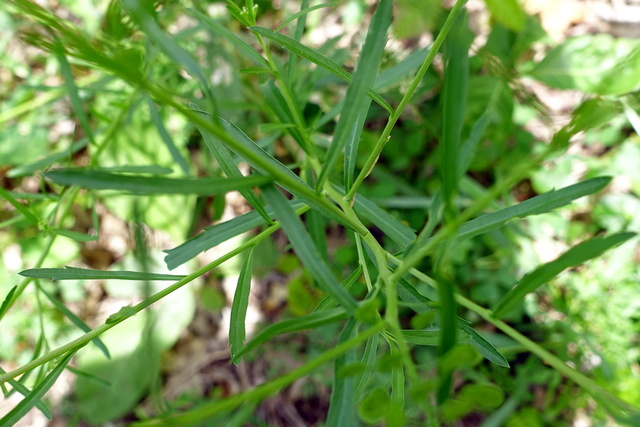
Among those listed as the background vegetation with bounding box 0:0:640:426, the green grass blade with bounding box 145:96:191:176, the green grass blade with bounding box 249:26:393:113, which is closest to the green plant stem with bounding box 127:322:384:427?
the green grass blade with bounding box 249:26:393:113

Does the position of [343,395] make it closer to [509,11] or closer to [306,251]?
[306,251]

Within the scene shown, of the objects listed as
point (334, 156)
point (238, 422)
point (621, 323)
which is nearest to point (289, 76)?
point (334, 156)

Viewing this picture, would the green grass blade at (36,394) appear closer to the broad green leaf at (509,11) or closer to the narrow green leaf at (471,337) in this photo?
the narrow green leaf at (471,337)

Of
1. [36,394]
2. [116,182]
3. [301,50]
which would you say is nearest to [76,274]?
[36,394]

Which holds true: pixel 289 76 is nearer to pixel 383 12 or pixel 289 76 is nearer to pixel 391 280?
pixel 383 12

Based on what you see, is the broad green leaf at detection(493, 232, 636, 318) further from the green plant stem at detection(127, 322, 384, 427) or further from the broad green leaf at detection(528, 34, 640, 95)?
the broad green leaf at detection(528, 34, 640, 95)

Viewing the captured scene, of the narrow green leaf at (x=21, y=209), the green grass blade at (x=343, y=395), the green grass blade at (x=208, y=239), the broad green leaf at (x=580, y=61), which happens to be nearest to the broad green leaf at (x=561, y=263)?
the green grass blade at (x=343, y=395)

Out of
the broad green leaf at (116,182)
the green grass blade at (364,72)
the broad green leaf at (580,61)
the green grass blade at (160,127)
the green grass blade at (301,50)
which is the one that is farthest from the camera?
the broad green leaf at (580,61)
